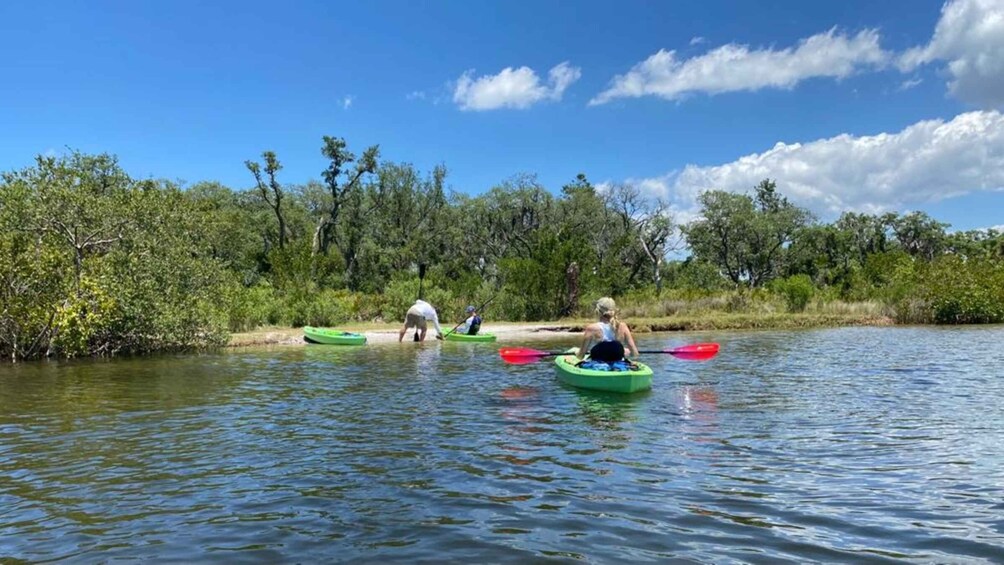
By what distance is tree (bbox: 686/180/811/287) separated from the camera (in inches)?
2618

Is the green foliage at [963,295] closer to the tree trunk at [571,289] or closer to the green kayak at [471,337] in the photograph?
the tree trunk at [571,289]

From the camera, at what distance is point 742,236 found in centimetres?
6731

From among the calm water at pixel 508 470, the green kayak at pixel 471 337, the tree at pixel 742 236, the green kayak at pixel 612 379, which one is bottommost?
the calm water at pixel 508 470

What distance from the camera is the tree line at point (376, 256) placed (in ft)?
67.3

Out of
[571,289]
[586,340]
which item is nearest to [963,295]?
[571,289]

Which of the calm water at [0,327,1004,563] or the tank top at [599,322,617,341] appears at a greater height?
the tank top at [599,322,617,341]

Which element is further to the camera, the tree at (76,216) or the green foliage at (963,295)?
the green foliage at (963,295)

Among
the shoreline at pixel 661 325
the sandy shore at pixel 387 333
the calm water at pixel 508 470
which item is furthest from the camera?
the shoreline at pixel 661 325

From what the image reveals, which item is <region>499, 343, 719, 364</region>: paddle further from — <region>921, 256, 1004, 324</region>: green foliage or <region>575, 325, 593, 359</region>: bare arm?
<region>921, 256, 1004, 324</region>: green foliage

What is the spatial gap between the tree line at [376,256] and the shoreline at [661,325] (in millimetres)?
1787

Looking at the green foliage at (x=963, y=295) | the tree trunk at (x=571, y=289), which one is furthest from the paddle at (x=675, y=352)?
the green foliage at (x=963, y=295)

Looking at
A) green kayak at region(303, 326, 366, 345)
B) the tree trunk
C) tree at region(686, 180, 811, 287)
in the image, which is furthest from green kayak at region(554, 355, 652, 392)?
tree at region(686, 180, 811, 287)

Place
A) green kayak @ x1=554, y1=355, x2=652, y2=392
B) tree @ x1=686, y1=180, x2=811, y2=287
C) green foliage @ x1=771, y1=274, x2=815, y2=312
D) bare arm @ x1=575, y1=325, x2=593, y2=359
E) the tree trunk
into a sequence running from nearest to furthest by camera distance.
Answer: green kayak @ x1=554, y1=355, x2=652, y2=392, bare arm @ x1=575, y1=325, x2=593, y2=359, the tree trunk, green foliage @ x1=771, y1=274, x2=815, y2=312, tree @ x1=686, y1=180, x2=811, y2=287

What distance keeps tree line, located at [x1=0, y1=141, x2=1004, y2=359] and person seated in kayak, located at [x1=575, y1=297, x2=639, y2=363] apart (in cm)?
1464
